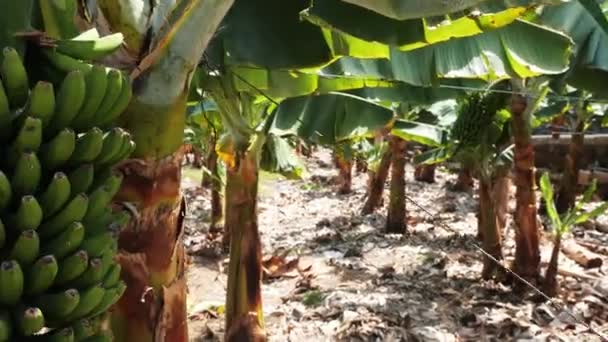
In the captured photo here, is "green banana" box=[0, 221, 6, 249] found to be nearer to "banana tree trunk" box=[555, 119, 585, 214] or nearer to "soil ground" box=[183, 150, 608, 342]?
"soil ground" box=[183, 150, 608, 342]

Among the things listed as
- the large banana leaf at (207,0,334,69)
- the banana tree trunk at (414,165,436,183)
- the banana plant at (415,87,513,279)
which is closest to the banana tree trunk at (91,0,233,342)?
the large banana leaf at (207,0,334,69)

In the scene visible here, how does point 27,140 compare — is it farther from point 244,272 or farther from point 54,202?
point 244,272

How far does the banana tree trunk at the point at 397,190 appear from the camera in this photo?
23.3ft

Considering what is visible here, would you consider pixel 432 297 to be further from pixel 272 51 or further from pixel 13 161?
pixel 13 161

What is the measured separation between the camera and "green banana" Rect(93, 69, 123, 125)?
124 centimetres

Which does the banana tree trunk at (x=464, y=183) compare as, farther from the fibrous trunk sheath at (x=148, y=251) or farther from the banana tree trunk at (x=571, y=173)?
the fibrous trunk sheath at (x=148, y=251)

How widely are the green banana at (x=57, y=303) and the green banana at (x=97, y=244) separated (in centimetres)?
10

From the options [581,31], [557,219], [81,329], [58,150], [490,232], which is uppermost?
[581,31]

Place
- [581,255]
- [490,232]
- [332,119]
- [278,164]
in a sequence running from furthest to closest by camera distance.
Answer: [278,164] → [581,255] → [490,232] → [332,119]

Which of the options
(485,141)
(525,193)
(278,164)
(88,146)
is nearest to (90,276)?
(88,146)

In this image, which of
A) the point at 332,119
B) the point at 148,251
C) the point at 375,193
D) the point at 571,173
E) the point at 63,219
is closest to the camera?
the point at 63,219

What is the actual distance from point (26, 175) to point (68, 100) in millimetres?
161

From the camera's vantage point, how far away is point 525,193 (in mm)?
4410

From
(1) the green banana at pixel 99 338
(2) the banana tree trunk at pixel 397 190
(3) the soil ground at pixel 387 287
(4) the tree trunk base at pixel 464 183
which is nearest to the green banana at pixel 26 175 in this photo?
(1) the green banana at pixel 99 338
